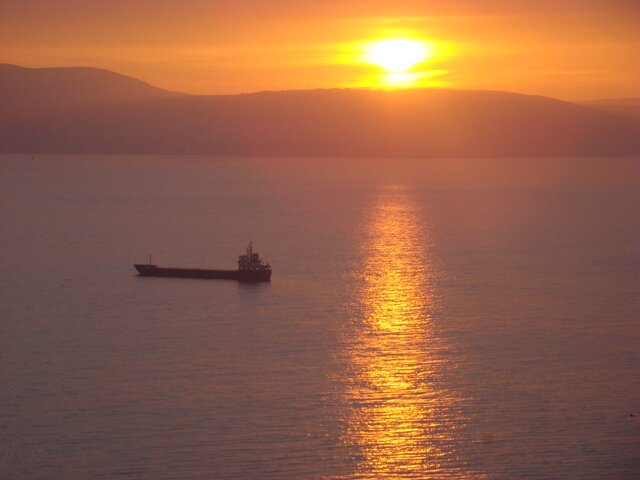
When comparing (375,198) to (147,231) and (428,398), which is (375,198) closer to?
(147,231)

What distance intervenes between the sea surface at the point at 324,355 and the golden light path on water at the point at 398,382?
8 cm

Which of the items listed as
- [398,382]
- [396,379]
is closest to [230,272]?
[396,379]

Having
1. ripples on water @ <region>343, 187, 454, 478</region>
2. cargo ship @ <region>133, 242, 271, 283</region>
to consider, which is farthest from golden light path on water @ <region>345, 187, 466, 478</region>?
cargo ship @ <region>133, 242, 271, 283</region>

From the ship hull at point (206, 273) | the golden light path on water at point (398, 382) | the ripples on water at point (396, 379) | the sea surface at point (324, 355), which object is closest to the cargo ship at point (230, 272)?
the ship hull at point (206, 273)

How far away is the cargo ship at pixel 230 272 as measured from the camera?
49.4 m

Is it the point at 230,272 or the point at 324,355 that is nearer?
the point at 324,355

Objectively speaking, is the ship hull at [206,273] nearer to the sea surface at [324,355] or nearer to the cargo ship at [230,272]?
the cargo ship at [230,272]

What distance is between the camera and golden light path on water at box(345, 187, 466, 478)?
23.6 metres

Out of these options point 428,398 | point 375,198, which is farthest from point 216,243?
point 375,198

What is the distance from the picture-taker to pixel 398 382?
95.7 feet

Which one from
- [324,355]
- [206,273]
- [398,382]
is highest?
[206,273]

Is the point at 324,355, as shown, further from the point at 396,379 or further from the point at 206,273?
the point at 206,273

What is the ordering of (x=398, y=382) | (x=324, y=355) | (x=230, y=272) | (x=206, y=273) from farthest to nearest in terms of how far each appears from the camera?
(x=206, y=273), (x=230, y=272), (x=324, y=355), (x=398, y=382)

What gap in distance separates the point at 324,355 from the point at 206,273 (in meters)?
19.2
